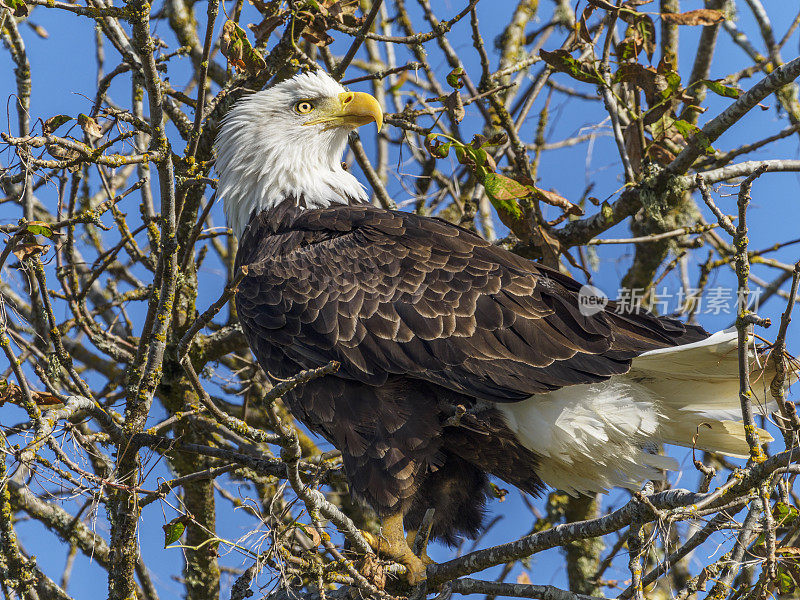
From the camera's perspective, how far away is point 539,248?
5.23 meters

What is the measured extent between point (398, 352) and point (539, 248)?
1.69 meters

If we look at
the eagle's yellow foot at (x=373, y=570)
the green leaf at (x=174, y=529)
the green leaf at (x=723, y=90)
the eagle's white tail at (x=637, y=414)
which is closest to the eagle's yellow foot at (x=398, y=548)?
the eagle's yellow foot at (x=373, y=570)

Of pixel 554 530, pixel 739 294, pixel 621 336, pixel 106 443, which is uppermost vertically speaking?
pixel 106 443

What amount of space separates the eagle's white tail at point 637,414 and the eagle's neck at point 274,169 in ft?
5.96

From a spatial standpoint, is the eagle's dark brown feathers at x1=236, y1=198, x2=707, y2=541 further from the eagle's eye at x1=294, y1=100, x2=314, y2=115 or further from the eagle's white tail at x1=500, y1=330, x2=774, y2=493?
the eagle's eye at x1=294, y1=100, x2=314, y2=115

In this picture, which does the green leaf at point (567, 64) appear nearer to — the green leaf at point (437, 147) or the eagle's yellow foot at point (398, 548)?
the green leaf at point (437, 147)

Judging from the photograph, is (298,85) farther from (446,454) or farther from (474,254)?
(446,454)

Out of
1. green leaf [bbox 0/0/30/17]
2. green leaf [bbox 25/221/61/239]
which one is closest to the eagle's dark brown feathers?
green leaf [bbox 25/221/61/239]

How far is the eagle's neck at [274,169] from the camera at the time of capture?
5.06 m

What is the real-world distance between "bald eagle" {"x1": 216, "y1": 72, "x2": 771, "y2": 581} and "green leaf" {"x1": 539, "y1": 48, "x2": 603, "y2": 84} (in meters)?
1.10

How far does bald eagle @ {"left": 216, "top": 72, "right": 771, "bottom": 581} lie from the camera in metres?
3.88

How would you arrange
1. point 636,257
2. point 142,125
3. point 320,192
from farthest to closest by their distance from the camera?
point 636,257 < point 320,192 < point 142,125

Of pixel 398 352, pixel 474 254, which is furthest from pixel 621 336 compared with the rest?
pixel 398 352

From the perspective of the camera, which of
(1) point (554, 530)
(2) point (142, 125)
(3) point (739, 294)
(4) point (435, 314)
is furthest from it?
(4) point (435, 314)
